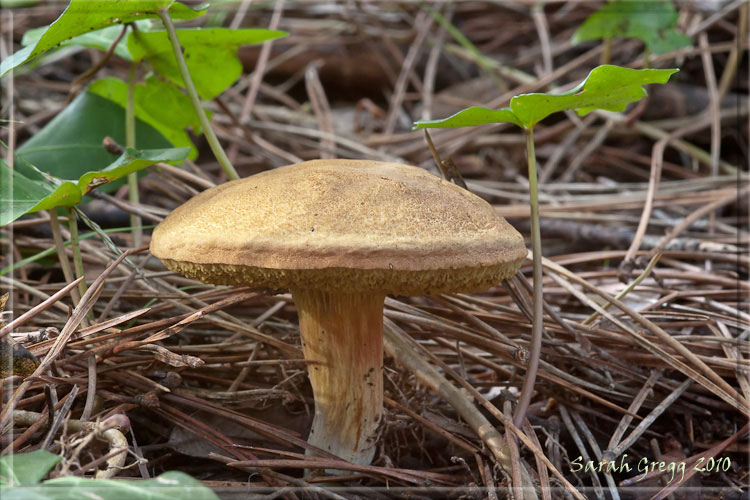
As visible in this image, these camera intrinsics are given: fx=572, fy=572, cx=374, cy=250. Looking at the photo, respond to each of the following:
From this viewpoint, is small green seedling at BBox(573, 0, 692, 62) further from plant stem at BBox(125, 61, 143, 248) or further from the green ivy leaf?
plant stem at BBox(125, 61, 143, 248)

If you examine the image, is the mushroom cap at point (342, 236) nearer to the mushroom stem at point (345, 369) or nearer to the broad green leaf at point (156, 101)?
the mushroom stem at point (345, 369)

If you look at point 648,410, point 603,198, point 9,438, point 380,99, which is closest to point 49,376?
point 9,438

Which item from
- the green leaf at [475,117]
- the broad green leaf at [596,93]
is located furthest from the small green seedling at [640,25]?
the green leaf at [475,117]

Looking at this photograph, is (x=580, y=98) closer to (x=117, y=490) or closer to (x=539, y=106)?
(x=539, y=106)

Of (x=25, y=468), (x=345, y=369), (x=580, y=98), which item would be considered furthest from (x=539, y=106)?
(x=25, y=468)

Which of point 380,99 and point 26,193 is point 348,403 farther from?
point 380,99

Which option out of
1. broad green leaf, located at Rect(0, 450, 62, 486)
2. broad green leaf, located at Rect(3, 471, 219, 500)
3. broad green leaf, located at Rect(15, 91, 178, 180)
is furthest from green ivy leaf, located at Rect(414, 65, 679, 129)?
broad green leaf, located at Rect(15, 91, 178, 180)

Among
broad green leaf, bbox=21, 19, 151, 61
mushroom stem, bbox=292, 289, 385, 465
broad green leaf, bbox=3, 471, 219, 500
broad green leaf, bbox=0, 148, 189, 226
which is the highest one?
broad green leaf, bbox=21, 19, 151, 61

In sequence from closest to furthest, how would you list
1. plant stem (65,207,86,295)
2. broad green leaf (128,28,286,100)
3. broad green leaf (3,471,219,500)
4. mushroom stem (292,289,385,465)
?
broad green leaf (3,471,219,500) < mushroom stem (292,289,385,465) < plant stem (65,207,86,295) < broad green leaf (128,28,286,100)
